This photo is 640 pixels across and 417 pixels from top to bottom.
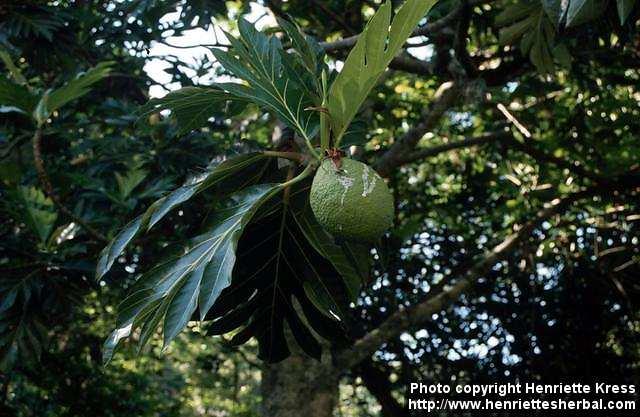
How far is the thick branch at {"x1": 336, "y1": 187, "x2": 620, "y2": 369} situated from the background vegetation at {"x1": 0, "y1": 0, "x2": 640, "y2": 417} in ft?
0.04

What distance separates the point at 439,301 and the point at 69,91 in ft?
7.49

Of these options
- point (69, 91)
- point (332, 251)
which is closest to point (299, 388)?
point (332, 251)

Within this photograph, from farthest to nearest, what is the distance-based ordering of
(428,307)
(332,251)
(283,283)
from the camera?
(428,307), (283,283), (332,251)

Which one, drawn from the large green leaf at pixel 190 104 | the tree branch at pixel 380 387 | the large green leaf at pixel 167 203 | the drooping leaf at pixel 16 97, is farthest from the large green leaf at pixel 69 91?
the tree branch at pixel 380 387

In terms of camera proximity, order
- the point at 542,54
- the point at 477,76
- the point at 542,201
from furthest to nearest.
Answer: the point at 542,201 < the point at 477,76 < the point at 542,54

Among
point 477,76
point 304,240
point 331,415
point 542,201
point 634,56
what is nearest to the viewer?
point 304,240

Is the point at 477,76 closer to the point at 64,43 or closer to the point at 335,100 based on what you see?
the point at 335,100

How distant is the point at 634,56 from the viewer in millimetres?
3805

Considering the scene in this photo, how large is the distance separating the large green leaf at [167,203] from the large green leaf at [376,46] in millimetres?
410

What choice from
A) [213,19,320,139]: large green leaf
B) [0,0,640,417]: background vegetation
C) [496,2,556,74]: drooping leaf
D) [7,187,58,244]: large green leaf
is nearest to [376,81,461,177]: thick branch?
[0,0,640,417]: background vegetation

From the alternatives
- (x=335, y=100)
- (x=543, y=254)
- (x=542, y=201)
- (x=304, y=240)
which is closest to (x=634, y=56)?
(x=542, y=201)

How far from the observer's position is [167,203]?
1579mm

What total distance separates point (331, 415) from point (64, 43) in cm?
233

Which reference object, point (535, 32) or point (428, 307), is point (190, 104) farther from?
point (428, 307)
